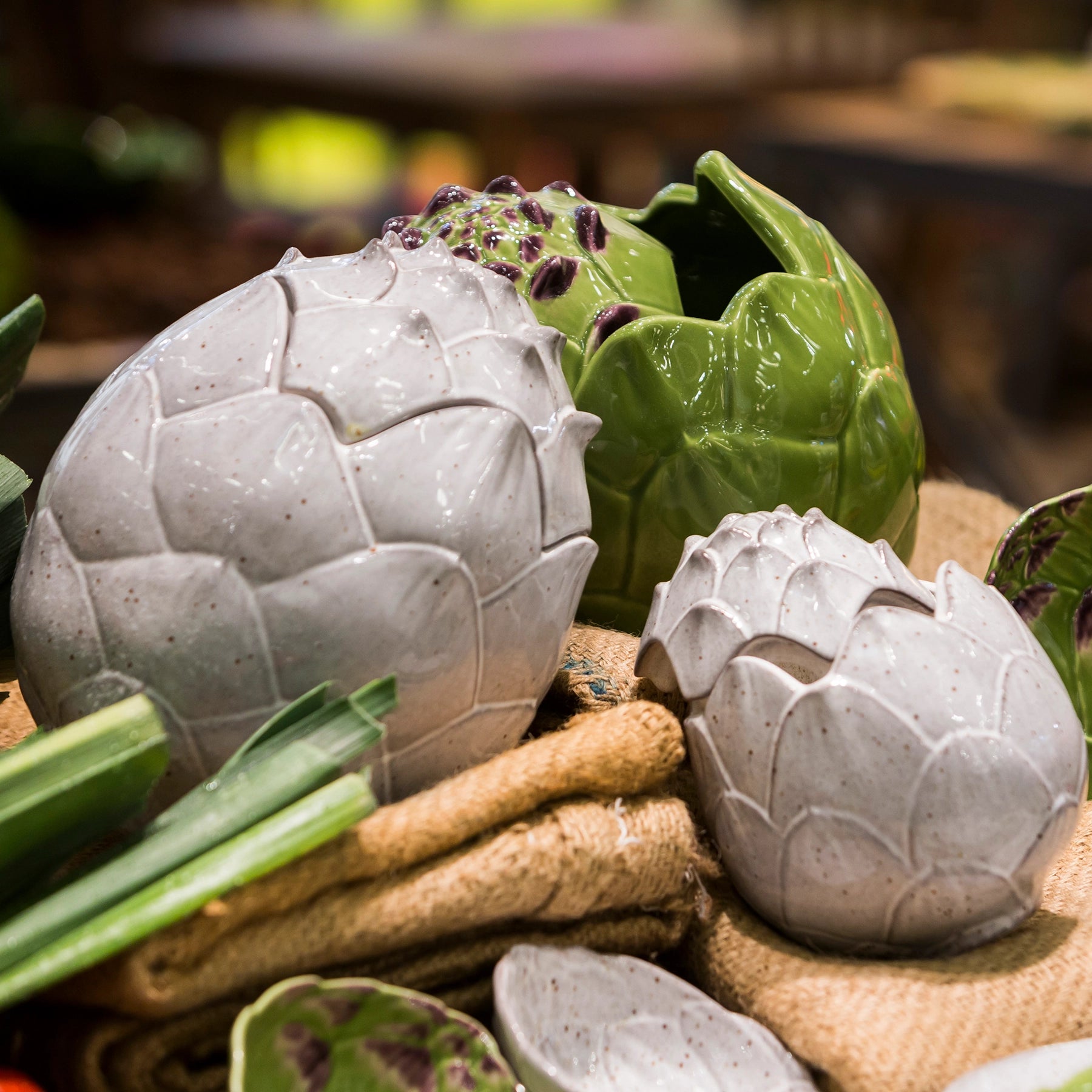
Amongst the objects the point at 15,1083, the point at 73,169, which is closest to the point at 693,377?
the point at 15,1083

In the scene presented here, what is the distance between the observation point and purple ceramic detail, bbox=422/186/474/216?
0.66 m

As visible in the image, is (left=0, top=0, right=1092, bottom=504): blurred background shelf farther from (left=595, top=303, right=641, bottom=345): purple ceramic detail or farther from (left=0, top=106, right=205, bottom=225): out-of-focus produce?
(left=595, top=303, right=641, bottom=345): purple ceramic detail

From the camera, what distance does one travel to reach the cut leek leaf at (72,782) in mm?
402

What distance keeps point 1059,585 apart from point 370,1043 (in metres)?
0.43

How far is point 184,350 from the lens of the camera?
1.62 feet

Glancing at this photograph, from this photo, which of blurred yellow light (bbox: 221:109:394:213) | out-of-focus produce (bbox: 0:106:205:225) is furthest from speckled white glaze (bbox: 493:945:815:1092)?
blurred yellow light (bbox: 221:109:394:213)

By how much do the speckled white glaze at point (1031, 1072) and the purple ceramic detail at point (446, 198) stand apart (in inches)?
18.8

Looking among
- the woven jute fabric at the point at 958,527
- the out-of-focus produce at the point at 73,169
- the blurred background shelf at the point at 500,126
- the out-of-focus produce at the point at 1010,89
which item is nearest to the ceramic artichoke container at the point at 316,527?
the woven jute fabric at the point at 958,527

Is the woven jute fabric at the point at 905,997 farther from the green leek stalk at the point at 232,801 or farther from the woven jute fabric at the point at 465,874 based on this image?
the green leek stalk at the point at 232,801

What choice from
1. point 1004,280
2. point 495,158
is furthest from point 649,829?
point 1004,280

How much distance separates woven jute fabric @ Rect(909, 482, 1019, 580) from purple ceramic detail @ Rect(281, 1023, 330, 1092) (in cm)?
55

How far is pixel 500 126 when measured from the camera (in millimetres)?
2086

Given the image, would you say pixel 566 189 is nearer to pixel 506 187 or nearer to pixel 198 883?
pixel 506 187

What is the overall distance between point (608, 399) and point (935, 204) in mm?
1653
